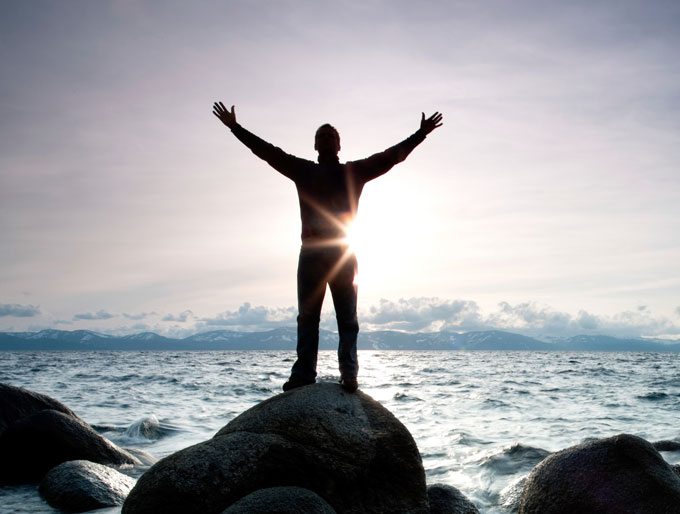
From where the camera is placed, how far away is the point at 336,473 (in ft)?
18.6

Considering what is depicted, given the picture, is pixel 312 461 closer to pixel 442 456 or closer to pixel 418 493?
pixel 418 493

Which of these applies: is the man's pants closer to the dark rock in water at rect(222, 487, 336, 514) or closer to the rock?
the dark rock in water at rect(222, 487, 336, 514)

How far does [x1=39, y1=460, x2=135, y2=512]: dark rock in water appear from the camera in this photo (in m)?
7.85

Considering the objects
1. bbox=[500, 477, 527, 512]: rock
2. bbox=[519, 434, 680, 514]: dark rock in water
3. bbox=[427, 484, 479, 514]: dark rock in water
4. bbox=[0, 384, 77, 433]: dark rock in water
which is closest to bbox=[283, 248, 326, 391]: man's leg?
bbox=[427, 484, 479, 514]: dark rock in water

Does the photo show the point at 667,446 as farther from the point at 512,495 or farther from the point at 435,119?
the point at 435,119

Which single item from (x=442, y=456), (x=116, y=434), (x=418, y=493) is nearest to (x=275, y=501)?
(x=418, y=493)

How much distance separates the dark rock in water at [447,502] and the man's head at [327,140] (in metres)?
4.37

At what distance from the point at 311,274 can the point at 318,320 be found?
584mm

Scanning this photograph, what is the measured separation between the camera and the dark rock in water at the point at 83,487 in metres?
7.85

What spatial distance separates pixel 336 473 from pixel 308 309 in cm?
175

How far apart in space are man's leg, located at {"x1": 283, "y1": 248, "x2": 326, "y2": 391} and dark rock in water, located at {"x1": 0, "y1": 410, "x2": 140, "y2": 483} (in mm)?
5475

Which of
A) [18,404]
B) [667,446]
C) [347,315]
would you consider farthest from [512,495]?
[18,404]

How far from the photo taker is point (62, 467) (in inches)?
337

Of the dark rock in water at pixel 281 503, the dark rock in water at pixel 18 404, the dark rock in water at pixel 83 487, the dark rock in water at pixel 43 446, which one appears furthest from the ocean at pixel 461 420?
the dark rock in water at pixel 281 503
